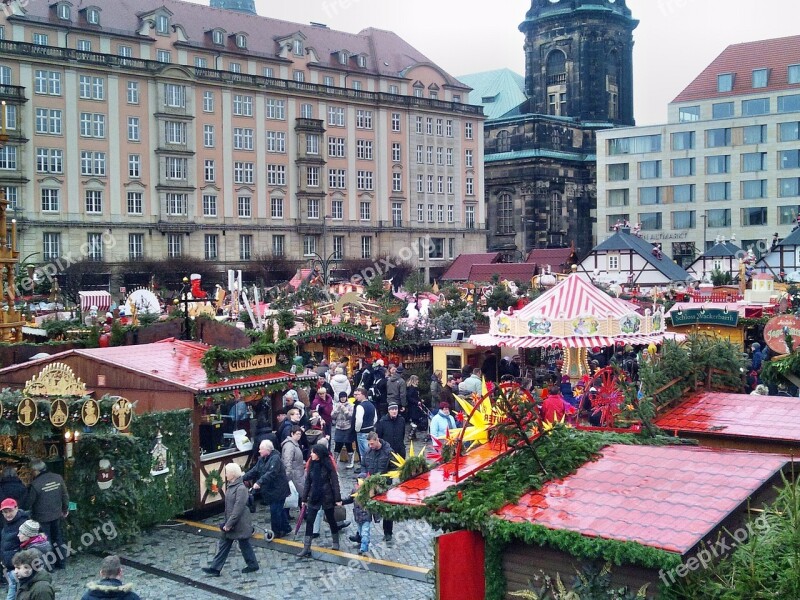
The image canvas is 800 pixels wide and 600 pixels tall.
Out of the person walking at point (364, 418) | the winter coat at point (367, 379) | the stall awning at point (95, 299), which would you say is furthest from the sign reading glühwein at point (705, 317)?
the stall awning at point (95, 299)

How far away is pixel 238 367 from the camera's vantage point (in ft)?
51.7

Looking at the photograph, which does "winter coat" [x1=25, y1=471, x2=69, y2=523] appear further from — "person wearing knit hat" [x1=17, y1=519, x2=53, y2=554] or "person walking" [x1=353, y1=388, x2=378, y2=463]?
"person walking" [x1=353, y1=388, x2=378, y2=463]

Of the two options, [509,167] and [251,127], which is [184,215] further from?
[509,167]

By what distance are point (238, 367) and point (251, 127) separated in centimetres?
5527

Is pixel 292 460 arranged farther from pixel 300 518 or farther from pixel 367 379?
pixel 367 379

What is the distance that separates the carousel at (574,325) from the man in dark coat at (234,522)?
37.6ft

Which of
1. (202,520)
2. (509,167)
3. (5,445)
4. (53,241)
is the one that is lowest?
(202,520)

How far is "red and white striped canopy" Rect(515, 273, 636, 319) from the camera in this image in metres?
23.0

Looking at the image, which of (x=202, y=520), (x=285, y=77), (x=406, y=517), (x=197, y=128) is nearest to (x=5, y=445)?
(x=202, y=520)

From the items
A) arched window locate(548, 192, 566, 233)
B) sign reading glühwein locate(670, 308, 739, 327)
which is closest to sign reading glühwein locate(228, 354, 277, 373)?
sign reading glühwein locate(670, 308, 739, 327)

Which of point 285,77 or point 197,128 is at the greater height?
point 285,77

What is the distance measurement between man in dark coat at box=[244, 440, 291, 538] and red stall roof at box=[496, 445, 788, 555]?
19.1ft

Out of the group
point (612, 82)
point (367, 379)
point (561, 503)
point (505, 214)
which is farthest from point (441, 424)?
point (612, 82)

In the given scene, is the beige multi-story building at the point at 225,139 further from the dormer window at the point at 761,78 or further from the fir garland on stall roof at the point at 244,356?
the fir garland on stall roof at the point at 244,356
